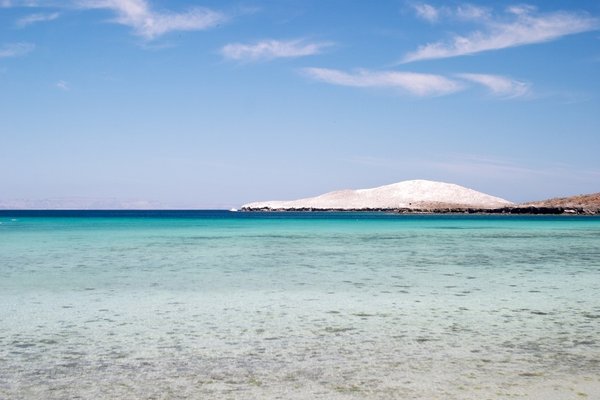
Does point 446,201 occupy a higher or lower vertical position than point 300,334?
higher

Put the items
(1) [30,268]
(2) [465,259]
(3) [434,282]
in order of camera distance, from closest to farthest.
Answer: (3) [434,282]
(1) [30,268]
(2) [465,259]

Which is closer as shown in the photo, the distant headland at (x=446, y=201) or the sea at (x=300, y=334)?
the sea at (x=300, y=334)

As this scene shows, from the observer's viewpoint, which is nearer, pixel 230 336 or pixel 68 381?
pixel 68 381

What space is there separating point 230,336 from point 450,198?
17889 cm

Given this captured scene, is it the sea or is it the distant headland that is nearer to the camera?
the sea

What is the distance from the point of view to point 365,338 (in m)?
8.55

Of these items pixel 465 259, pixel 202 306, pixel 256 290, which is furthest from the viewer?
pixel 465 259

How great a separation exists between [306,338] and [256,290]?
544 cm

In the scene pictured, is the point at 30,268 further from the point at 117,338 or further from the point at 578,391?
the point at 578,391

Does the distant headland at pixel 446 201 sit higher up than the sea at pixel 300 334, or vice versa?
the distant headland at pixel 446 201

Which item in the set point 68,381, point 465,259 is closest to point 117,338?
point 68,381

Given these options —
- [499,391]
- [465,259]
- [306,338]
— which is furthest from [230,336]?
[465,259]

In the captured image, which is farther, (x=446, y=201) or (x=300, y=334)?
(x=446, y=201)

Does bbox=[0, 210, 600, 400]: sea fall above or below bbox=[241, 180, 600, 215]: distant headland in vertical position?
below
